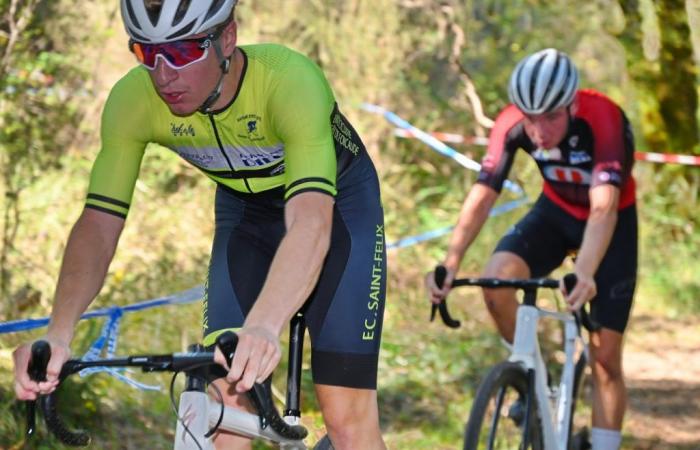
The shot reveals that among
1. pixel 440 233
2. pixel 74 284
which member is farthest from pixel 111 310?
pixel 440 233

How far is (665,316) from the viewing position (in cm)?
1271

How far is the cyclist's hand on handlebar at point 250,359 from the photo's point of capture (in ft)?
9.57

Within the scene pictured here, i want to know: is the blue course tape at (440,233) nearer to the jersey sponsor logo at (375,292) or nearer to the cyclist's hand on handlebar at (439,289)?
the cyclist's hand on handlebar at (439,289)

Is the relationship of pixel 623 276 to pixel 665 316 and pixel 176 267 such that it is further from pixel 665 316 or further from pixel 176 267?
pixel 665 316

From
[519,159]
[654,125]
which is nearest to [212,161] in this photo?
[519,159]

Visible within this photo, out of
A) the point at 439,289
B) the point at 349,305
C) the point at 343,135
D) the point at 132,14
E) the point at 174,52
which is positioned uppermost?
the point at 132,14

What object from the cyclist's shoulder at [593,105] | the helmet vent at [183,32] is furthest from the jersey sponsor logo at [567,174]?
the helmet vent at [183,32]

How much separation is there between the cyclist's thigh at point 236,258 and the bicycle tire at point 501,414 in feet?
4.38

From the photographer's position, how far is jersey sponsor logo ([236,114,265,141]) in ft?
12.8

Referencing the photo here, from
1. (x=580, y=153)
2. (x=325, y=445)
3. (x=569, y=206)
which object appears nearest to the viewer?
(x=325, y=445)

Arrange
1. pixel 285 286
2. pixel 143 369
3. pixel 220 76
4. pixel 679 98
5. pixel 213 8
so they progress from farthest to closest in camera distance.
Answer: pixel 679 98 < pixel 220 76 < pixel 213 8 < pixel 285 286 < pixel 143 369

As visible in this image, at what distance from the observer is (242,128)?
3.94 m

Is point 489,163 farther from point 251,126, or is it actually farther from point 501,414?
point 251,126

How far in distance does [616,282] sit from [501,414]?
1145mm
